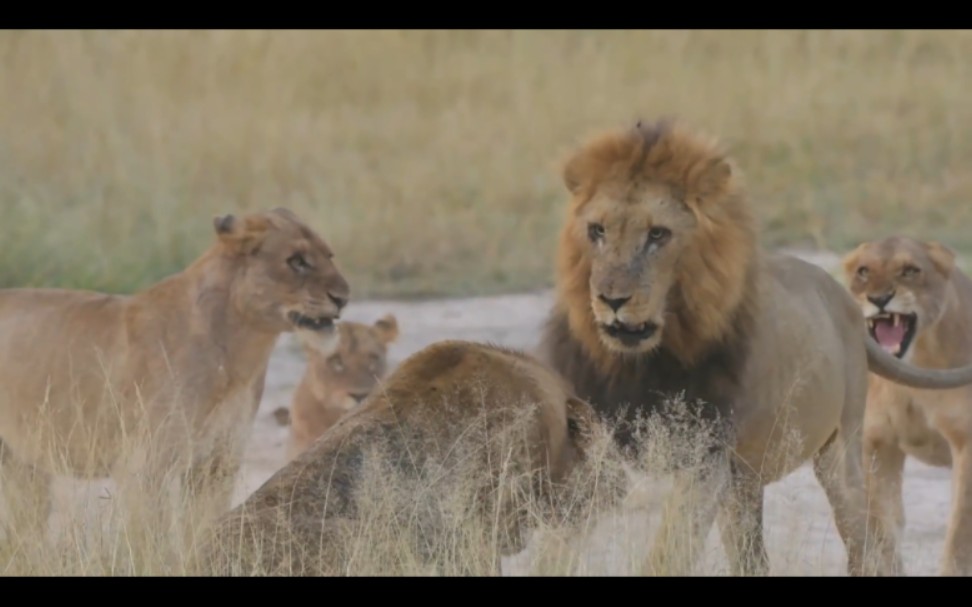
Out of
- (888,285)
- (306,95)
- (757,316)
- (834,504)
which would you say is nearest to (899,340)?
(888,285)

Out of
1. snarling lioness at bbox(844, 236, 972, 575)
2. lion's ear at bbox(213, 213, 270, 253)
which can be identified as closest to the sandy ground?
snarling lioness at bbox(844, 236, 972, 575)

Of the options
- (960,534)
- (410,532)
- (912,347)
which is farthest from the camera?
(912,347)

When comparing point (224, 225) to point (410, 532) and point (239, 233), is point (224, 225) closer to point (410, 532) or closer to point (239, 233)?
point (239, 233)

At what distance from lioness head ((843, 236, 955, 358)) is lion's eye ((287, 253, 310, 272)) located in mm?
1943

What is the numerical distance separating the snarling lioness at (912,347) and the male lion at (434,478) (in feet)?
7.79

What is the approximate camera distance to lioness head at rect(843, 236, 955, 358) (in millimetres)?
8125

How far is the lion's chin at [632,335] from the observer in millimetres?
6262

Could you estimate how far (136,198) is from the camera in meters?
13.2

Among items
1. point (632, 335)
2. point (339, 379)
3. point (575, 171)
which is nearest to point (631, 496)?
point (632, 335)

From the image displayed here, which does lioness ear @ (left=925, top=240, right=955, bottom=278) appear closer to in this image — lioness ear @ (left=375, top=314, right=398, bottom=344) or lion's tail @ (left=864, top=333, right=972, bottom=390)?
lion's tail @ (left=864, top=333, right=972, bottom=390)

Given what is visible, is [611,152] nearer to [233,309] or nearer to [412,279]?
[233,309]

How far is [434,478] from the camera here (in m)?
5.34

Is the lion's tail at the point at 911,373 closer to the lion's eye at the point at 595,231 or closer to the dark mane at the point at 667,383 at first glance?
the dark mane at the point at 667,383

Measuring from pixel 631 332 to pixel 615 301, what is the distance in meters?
0.12
